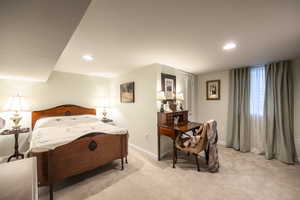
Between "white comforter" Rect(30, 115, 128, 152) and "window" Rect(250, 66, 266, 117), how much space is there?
131 inches

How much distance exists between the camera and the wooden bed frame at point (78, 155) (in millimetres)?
1674

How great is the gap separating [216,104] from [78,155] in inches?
152

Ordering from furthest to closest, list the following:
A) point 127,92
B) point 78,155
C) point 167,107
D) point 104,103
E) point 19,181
Result: point 104,103
point 127,92
point 167,107
point 78,155
point 19,181

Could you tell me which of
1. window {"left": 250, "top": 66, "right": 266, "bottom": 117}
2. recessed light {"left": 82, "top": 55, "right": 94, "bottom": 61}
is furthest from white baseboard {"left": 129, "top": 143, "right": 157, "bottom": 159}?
window {"left": 250, "top": 66, "right": 266, "bottom": 117}

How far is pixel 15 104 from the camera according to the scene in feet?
9.47

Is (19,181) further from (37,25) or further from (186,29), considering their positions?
(186,29)

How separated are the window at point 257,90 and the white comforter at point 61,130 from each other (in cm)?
332

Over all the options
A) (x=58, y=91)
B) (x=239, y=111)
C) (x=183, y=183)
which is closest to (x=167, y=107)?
(x=183, y=183)

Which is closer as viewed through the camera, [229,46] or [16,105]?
[229,46]

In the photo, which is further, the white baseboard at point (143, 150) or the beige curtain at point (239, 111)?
the beige curtain at point (239, 111)

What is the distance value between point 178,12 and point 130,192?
2.37 m

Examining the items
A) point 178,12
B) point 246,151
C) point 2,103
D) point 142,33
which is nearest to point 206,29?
point 178,12

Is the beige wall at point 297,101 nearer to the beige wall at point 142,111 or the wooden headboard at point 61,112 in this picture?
the beige wall at point 142,111

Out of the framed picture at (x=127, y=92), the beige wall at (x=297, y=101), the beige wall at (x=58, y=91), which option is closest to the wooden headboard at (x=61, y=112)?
the beige wall at (x=58, y=91)
